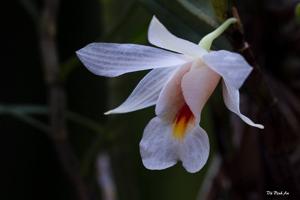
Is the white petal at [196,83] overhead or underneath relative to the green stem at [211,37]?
underneath

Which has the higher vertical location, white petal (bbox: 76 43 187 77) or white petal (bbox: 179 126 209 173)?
white petal (bbox: 76 43 187 77)

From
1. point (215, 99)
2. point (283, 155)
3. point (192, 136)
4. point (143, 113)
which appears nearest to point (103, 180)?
point (143, 113)

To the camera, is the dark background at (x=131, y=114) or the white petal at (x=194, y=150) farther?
the dark background at (x=131, y=114)

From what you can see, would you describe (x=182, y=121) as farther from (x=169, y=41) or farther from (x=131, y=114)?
(x=131, y=114)

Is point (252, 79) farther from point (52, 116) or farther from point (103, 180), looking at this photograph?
point (103, 180)

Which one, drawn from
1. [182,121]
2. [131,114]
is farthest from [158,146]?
[131,114]

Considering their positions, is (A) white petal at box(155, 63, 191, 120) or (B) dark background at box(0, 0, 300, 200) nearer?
(A) white petal at box(155, 63, 191, 120)

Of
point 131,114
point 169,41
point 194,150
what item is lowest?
point 131,114

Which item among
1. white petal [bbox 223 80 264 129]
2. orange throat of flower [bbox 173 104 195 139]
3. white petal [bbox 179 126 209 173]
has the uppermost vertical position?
white petal [bbox 223 80 264 129]
